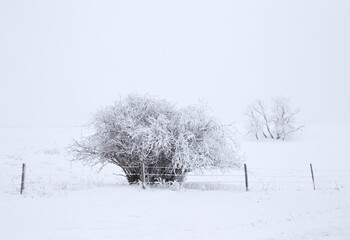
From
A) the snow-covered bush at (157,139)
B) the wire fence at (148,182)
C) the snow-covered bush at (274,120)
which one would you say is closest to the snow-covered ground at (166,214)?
the wire fence at (148,182)

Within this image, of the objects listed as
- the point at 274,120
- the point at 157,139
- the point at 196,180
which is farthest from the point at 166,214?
the point at 274,120

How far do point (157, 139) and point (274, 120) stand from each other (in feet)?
123

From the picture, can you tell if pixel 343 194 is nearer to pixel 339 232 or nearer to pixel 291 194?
pixel 291 194

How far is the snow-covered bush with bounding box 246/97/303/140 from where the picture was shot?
142ft

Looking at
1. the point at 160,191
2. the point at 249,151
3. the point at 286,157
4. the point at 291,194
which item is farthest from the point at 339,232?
the point at 249,151

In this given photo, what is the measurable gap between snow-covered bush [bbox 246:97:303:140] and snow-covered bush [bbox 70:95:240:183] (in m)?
33.6

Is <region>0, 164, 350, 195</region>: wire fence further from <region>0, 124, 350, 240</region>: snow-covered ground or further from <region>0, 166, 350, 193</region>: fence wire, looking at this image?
<region>0, 124, 350, 240</region>: snow-covered ground

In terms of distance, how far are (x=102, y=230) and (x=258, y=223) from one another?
397cm

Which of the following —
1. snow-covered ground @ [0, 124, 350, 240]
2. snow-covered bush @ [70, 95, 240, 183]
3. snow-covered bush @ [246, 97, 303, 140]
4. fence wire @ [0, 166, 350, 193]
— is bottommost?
snow-covered ground @ [0, 124, 350, 240]

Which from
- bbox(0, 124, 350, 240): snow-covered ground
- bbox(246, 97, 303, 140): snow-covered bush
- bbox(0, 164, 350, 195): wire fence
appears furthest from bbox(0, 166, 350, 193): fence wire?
bbox(246, 97, 303, 140): snow-covered bush

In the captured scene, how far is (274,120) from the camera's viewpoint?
44.6 meters

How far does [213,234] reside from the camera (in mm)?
6219

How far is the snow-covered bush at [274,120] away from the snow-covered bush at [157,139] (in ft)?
110

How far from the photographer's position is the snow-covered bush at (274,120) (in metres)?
43.2
